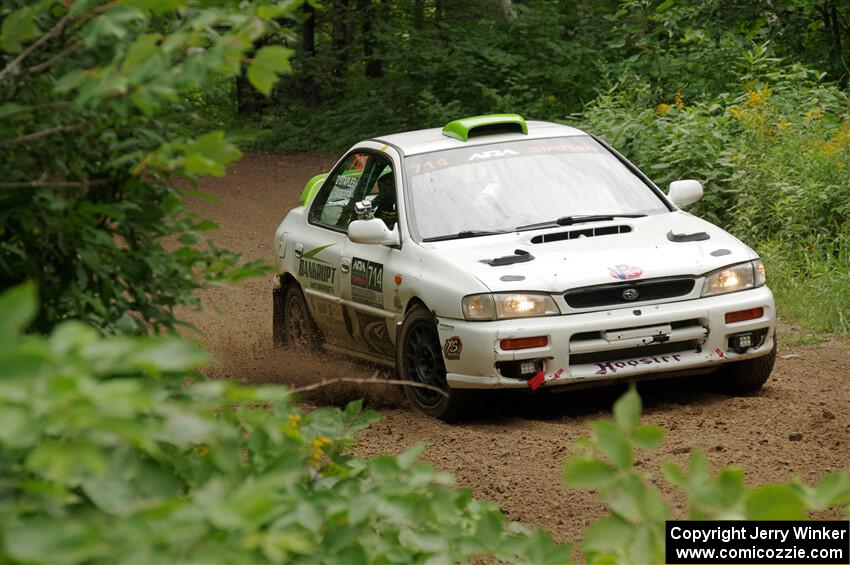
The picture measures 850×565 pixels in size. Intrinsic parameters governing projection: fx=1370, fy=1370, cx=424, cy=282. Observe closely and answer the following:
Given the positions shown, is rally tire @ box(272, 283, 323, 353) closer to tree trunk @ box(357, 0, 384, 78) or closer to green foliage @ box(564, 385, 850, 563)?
green foliage @ box(564, 385, 850, 563)

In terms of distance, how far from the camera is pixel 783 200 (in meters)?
12.0

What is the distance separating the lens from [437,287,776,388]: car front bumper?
24.5 feet

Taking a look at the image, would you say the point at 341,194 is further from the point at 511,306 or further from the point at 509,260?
the point at 511,306

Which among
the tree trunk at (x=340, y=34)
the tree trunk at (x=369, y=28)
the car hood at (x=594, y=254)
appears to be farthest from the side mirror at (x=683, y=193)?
the tree trunk at (x=340, y=34)

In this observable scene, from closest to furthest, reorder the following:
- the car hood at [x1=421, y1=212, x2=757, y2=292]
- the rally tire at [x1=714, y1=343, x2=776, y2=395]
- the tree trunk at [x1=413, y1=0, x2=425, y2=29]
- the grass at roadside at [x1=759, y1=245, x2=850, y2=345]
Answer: the car hood at [x1=421, y1=212, x2=757, y2=292] → the rally tire at [x1=714, y1=343, x2=776, y2=395] → the grass at roadside at [x1=759, y1=245, x2=850, y2=345] → the tree trunk at [x1=413, y1=0, x2=425, y2=29]

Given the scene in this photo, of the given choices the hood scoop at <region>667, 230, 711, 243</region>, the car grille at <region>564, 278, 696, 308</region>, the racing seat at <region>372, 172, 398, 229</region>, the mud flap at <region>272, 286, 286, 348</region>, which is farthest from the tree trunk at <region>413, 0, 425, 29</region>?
the car grille at <region>564, 278, 696, 308</region>

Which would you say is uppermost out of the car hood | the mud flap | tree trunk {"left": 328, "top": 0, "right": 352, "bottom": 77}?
the car hood

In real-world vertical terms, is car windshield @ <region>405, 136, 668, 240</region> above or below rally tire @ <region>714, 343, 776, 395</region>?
above

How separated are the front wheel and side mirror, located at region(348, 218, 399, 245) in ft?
1.77

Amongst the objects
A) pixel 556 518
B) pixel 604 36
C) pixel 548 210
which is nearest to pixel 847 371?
pixel 548 210

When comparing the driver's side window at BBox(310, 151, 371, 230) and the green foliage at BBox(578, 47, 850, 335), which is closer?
the driver's side window at BBox(310, 151, 371, 230)

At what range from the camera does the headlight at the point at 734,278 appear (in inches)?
308

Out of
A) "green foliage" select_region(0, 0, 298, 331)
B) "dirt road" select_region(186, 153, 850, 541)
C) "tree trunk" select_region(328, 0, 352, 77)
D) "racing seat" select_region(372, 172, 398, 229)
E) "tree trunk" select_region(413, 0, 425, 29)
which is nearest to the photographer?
"green foliage" select_region(0, 0, 298, 331)

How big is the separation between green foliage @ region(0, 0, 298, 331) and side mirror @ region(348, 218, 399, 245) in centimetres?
441
